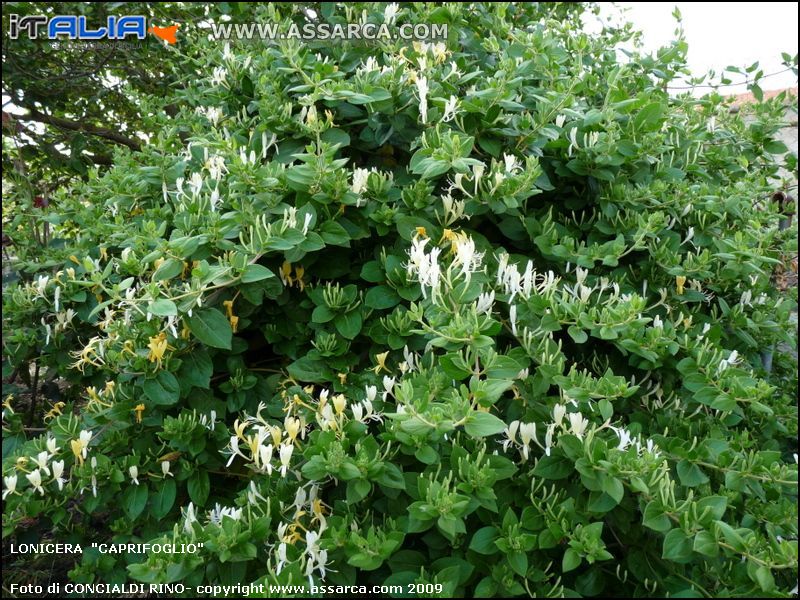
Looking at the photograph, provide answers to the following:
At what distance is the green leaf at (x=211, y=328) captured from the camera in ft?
3.42

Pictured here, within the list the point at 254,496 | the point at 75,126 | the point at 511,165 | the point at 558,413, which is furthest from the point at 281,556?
the point at 75,126

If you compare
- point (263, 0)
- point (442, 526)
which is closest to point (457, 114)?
point (442, 526)

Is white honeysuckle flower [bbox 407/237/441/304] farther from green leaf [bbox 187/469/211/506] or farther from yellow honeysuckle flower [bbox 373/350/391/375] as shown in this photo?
green leaf [bbox 187/469/211/506]

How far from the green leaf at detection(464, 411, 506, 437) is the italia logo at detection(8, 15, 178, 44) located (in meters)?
2.32

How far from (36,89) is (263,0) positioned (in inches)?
48.0

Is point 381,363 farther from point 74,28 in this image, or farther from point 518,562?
point 74,28

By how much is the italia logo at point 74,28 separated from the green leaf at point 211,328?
6.21 ft

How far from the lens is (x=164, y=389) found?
1.12 metres

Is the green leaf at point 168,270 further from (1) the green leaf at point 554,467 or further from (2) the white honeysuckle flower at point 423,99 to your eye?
(1) the green leaf at point 554,467

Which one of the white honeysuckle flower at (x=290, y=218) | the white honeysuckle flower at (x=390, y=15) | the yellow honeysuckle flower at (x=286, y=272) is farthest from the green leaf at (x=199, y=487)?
the white honeysuckle flower at (x=390, y=15)

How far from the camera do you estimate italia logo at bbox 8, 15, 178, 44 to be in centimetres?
259

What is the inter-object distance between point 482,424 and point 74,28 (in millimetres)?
2638

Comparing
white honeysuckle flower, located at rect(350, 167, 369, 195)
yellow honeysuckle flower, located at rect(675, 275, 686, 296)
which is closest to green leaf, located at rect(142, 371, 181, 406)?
white honeysuckle flower, located at rect(350, 167, 369, 195)

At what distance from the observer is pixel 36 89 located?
110 inches
